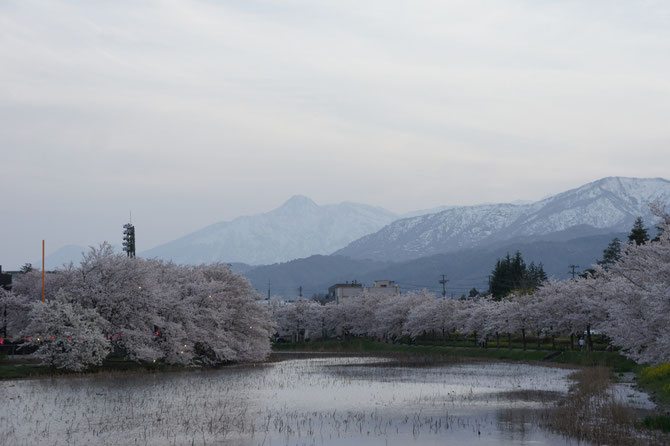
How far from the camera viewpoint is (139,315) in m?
65.5

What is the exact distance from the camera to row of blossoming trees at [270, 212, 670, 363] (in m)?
34.1

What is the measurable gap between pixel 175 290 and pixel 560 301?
40.9 m

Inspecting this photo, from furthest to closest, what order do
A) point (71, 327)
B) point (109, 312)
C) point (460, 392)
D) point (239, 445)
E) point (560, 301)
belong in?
point (560, 301)
point (109, 312)
point (71, 327)
point (460, 392)
point (239, 445)

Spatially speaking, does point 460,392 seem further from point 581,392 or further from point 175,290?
point 175,290

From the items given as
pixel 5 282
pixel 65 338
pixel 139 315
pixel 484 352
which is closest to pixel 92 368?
pixel 65 338

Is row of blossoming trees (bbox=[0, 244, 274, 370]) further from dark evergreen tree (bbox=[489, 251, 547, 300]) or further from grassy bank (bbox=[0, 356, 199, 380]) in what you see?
dark evergreen tree (bbox=[489, 251, 547, 300])

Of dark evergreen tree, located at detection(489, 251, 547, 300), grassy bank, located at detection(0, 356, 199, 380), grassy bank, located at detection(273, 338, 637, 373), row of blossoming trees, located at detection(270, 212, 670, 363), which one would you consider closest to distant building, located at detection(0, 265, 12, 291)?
grassy bank, located at detection(0, 356, 199, 380)

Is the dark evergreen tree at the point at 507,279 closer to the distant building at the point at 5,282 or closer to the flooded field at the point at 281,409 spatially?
the distant building at the point at 5,282

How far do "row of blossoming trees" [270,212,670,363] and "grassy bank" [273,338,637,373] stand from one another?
2664 mm

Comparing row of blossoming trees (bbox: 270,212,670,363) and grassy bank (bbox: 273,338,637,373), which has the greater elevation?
row of blossoming trees (bbox: 270,212,670,363)

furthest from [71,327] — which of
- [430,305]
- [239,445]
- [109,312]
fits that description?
[430,305]

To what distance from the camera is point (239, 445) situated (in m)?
27.5

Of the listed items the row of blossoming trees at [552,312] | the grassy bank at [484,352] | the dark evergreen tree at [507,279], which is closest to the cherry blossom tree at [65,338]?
the row of blossoming trees at [552,312]

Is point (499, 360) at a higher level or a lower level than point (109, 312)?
lower
